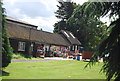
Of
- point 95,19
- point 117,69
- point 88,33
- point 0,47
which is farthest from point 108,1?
point 88,33

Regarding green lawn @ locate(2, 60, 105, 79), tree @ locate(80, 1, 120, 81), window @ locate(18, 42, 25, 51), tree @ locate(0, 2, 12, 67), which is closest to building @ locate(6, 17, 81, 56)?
window @ locate(18, 42, 25, 51)

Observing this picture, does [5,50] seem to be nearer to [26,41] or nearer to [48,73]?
[48,73]

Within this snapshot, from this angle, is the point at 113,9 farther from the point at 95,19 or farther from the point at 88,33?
the point at 88,33

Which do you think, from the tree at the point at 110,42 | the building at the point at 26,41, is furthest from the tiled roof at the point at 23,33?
the tree at the point at 110,42

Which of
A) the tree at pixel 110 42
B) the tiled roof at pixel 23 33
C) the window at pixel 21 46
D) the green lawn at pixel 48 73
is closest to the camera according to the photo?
the tree at pixel 110 42

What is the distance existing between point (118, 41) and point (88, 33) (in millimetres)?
57362

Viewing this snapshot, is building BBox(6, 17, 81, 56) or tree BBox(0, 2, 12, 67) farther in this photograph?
building BBox(6, 17, 81, 56)

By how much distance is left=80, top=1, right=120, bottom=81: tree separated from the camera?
12.1 feet

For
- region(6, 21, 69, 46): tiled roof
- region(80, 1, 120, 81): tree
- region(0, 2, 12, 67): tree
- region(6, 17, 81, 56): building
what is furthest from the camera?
region(6, 21, 69, 46): tiled roof

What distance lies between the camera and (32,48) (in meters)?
35.4

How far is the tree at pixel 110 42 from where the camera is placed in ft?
12.1

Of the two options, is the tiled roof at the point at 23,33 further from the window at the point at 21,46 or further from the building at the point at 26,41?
the window at the point at 21,46

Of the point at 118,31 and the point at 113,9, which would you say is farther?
the point at 113,9

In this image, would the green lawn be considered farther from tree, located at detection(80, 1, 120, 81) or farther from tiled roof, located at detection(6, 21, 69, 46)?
tiled roof, located at detection(6, 21, 69, 46)
